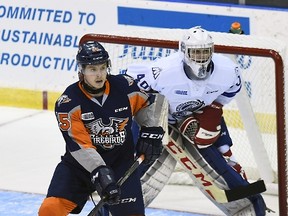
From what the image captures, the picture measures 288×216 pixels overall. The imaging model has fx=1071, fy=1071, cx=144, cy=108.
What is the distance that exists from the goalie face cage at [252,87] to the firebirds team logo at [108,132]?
998mm

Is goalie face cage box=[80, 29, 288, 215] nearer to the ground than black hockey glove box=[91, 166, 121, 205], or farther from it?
farther from it

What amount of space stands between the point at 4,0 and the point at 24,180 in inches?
71.5

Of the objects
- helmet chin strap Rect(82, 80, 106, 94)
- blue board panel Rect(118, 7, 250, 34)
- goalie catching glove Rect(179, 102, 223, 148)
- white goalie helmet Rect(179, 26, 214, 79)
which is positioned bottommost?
goalie catching glove Rect(179, 102, 223, 148)

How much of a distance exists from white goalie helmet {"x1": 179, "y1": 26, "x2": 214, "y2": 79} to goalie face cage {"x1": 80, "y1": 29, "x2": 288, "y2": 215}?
353 millimetres

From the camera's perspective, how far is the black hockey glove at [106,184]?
13.9 ft

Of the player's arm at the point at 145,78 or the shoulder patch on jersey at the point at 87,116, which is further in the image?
the player's arm at the point at 145,78

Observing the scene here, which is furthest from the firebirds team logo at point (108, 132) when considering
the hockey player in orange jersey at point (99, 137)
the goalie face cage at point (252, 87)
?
the goalie face cage at point (252, 87)

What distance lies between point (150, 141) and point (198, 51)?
581 mm

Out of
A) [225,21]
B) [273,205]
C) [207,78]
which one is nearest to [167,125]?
[207,78]

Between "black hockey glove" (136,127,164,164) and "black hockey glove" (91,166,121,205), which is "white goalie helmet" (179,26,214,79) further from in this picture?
"black hockey glove" (91,166,121,205)

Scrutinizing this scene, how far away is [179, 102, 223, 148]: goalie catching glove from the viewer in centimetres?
512

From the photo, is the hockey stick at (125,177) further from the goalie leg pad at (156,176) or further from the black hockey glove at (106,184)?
the goalie leg pad at (156,176)

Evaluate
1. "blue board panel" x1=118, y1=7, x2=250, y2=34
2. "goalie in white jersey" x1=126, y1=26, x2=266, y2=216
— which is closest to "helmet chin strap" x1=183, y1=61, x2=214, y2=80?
"goalie in white jersey" x1=126, y1=26, x2=266, y2=216

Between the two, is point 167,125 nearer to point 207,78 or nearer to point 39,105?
point 207,78
